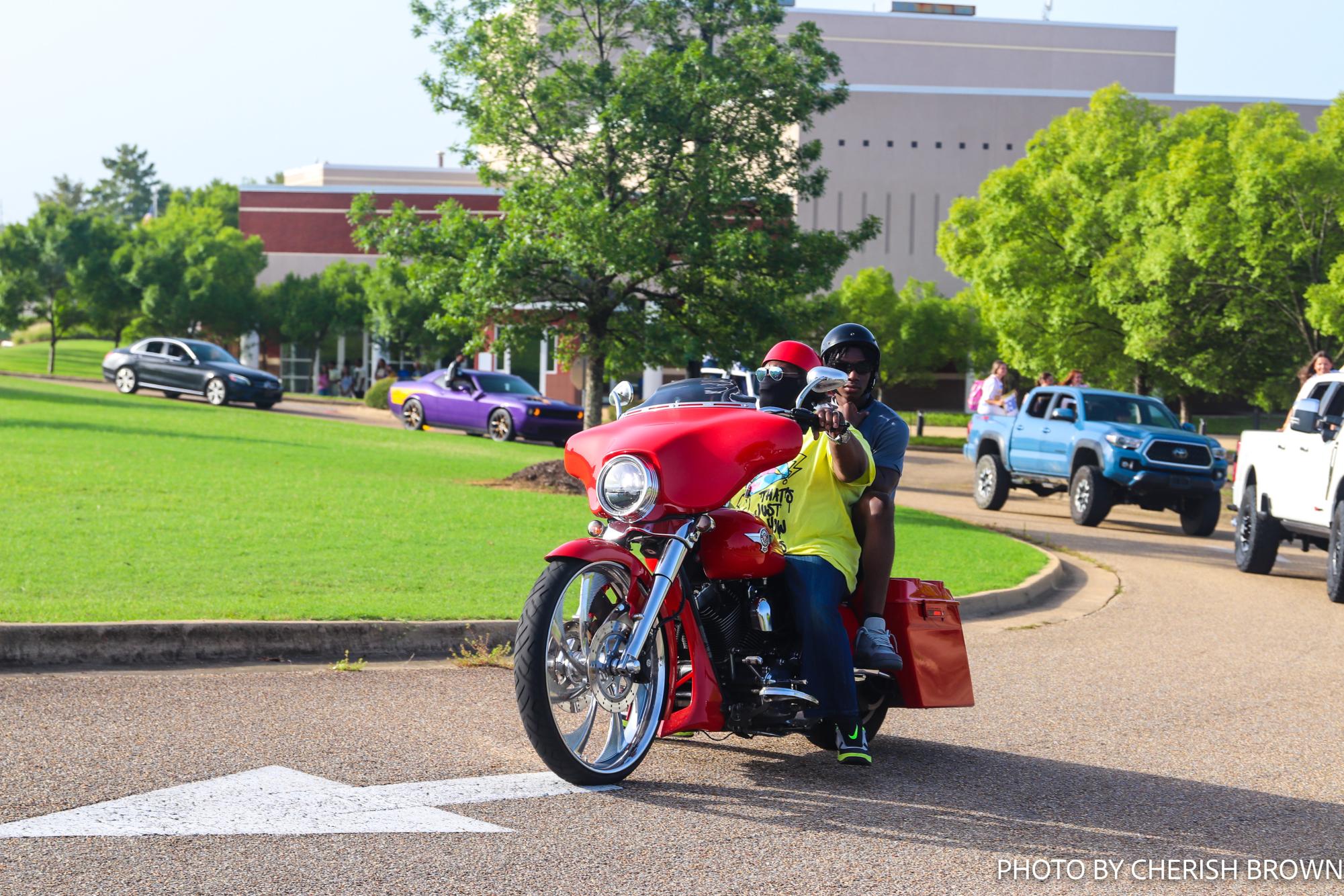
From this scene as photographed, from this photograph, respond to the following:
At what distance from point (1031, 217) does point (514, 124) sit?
71.4ft

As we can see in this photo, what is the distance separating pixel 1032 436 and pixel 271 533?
12781 mm

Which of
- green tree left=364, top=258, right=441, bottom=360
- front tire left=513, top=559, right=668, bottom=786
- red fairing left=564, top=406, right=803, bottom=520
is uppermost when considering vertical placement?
green tree left=364, top=258, right=441, bottom=360

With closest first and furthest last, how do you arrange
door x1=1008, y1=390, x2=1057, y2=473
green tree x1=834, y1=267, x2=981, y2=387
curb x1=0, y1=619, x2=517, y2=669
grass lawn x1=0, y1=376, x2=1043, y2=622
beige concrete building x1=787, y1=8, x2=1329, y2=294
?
curb x1=0, y1=619, x2=517, y2=669 → grass lawn x1=0, y1=376, x2=1043, y2=622 → door x1=1008, y1=390, x2=1057, y2=473 → green tree x1=834, y1=267, x2=981, y2=387 → beige concrete building x1=787, y1=8, x2=1329, y2=294

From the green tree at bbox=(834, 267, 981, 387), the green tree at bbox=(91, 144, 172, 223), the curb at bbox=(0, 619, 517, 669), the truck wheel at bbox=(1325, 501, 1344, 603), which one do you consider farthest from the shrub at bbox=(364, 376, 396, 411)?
the green tree at bbox=(91, 144, 172, 223)

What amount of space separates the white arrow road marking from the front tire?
6.2 inches

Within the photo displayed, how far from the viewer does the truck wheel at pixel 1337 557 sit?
13133 mm

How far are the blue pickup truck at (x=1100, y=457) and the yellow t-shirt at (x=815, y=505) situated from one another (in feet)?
47.8

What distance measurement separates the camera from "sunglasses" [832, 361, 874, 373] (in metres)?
6.14

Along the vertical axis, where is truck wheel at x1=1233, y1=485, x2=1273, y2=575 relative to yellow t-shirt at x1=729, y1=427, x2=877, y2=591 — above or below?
below

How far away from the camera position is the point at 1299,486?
14.4 meters

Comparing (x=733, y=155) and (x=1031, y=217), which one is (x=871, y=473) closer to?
(x=733, y=155)

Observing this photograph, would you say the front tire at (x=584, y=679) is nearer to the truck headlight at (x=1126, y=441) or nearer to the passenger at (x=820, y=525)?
the passenger at (x=820, y=525)

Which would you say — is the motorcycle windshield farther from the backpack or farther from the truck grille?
the backpack

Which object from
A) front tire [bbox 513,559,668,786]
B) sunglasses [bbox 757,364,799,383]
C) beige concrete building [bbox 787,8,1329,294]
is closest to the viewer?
front tire [bbox 513,559,668,786]
